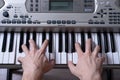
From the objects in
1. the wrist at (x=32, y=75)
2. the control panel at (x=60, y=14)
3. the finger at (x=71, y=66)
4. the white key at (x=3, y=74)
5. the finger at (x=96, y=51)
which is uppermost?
the control panel at (x=60, y=14)

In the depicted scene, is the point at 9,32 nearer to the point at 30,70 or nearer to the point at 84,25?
the point at 30,70

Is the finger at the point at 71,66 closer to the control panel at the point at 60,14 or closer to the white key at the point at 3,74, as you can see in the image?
the control panel at the point at 60,14

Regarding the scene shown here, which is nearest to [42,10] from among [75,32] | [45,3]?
[45,3]

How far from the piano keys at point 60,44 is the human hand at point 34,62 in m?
0.04

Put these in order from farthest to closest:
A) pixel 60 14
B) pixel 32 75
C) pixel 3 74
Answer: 1. pixel 3 74
2. pixel 60 14
3. pixel 32 75

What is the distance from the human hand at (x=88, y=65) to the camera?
2.91 ft

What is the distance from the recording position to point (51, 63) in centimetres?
96

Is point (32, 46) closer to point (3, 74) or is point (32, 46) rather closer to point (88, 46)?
point (88, 46)

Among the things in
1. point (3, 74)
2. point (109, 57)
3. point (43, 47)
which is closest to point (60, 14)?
point (43, 47)

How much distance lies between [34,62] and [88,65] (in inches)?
8.7

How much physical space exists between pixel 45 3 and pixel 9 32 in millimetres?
216

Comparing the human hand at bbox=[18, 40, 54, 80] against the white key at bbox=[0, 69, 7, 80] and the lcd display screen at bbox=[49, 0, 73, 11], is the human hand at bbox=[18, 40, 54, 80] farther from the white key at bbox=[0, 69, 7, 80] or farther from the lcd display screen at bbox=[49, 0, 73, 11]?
the white key at bbox=[0, 69, 7, 80]

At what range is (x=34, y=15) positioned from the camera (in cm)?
101

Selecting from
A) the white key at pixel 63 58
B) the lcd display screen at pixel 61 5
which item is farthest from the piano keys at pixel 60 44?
the lcd display screen at pixel 61 5
